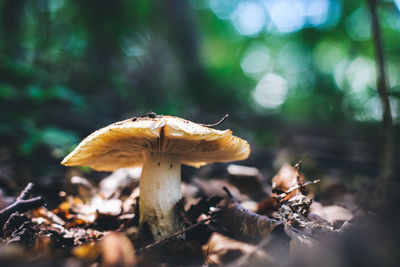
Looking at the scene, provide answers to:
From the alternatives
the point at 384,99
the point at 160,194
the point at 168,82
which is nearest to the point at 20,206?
the point at 160,194

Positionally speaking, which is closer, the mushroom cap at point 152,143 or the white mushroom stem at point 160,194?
the mushroom cap at point 152,143

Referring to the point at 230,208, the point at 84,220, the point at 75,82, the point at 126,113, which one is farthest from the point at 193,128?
Answer: the point at 75,82

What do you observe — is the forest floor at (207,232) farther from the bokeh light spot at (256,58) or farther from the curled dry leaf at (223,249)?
the bokeh light spot at (256,58)

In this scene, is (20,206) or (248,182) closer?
(20,206)

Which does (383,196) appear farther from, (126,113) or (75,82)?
(75,82)

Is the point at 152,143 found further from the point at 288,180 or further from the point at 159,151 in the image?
the point at 288,180

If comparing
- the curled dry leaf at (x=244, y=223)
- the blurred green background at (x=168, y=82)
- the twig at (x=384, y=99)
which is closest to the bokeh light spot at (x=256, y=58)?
the blurred green background at (x=168, y=82)

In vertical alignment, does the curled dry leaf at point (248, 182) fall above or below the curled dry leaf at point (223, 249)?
below
